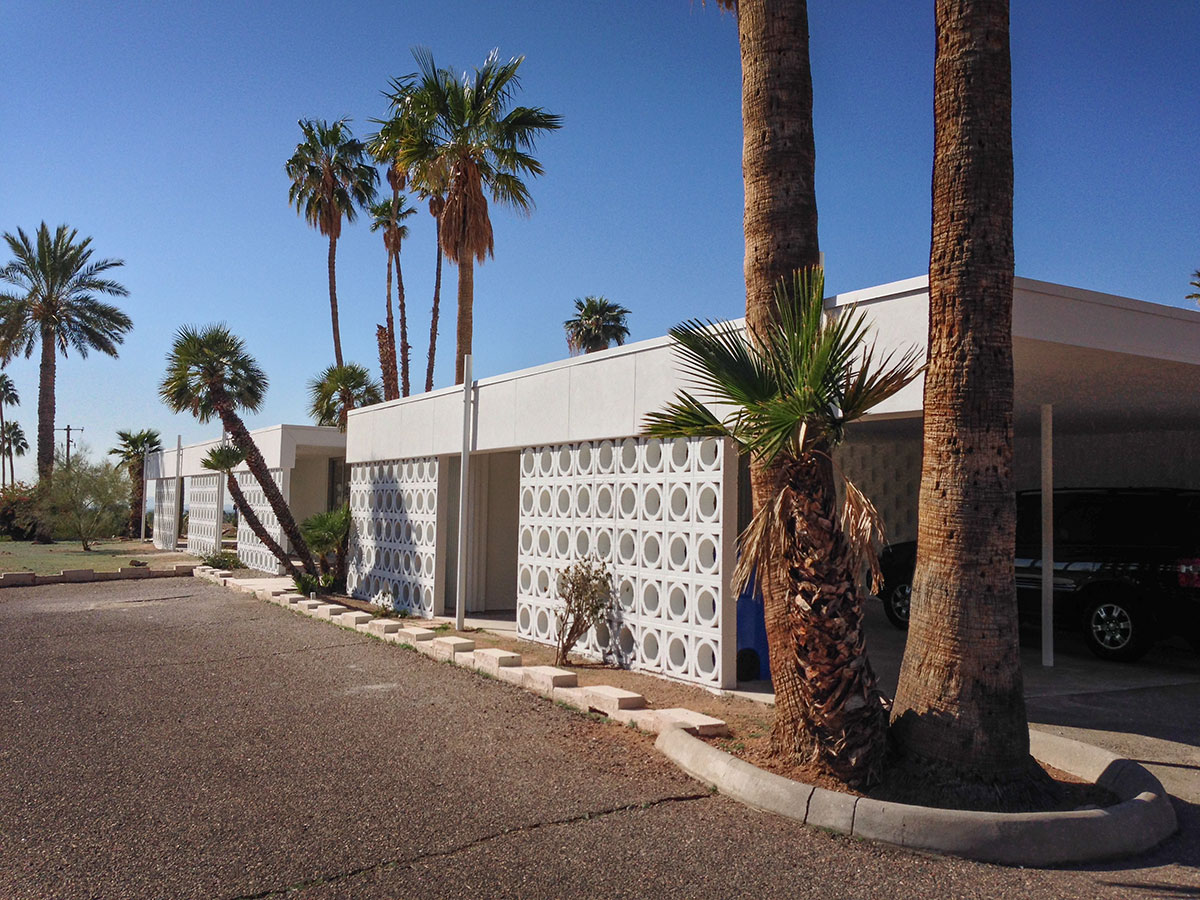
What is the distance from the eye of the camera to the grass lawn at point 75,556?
24859mm

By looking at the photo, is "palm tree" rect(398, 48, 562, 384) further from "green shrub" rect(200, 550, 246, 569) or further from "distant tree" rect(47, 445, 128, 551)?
"distant tree" rect(47, 445, 128, 551)

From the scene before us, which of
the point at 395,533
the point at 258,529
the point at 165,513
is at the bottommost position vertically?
the point at 165,513

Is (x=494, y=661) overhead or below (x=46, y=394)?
below

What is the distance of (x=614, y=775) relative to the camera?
20.3ft

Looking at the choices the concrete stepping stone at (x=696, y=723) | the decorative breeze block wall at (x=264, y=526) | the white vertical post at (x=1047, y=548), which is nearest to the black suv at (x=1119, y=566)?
the white vertical post at (x=1047, y=548)

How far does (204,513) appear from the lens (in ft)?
99.3

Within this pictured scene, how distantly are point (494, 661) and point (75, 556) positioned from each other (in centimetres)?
2501

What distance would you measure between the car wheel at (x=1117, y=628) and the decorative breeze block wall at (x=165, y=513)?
106 feet

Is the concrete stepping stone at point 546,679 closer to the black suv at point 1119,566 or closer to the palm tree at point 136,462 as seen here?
the black suv at point 1119,566

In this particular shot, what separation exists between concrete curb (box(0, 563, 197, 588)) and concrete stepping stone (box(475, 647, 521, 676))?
14.9m

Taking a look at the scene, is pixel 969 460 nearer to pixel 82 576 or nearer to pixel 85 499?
pixel 82 576

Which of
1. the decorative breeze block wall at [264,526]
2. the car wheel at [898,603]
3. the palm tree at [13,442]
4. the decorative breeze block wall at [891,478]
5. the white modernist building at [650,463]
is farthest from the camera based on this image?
the palm tree at [13,442]

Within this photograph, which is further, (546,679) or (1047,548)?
(1047,548)

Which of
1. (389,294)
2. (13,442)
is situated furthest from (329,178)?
(13,442)
